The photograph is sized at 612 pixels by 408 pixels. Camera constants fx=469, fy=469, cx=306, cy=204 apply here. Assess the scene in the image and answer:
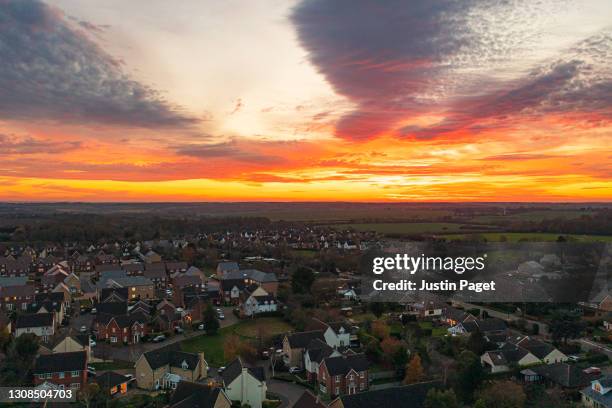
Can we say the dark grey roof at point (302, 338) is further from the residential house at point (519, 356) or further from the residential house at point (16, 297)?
the residential house at point (16, 297)

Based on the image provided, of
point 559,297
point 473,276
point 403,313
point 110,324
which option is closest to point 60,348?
point 110,324

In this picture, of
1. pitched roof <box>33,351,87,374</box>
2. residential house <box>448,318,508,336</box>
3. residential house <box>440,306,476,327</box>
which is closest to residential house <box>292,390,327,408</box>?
pitched roof <box>33,351,87,374</box>

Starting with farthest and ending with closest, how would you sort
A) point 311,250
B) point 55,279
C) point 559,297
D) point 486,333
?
point 311,250
point 55,279
point 559,297
point 486,333

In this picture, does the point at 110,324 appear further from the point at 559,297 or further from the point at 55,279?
the point at 559,297

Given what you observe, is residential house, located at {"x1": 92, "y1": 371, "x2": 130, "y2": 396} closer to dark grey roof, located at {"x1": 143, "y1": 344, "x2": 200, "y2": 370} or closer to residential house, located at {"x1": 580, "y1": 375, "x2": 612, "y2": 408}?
dark grey roof, located at {"x1": 143, "y1": 344, "x2": 200, "y2": 370}

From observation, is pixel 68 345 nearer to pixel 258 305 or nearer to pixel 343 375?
pixel 258 305

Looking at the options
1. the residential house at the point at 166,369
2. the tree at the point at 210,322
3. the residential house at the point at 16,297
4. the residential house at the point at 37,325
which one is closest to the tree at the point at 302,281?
the tree at the point at 210,322
